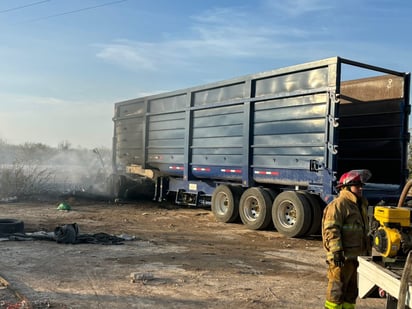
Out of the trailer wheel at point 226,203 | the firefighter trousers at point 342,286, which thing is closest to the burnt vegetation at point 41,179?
the trailer wheel at point 226,203

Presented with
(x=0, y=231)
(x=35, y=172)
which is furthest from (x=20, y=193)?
(x=0, y=231)

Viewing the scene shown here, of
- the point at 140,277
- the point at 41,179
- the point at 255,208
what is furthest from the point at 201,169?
the point at 41,179

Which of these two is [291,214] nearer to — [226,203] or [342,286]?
[226,203]

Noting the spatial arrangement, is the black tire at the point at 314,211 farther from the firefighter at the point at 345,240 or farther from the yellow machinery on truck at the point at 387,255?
the yellow machinery on truck at the point at 387,255

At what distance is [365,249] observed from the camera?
175 inches

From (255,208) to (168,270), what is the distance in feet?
15.6

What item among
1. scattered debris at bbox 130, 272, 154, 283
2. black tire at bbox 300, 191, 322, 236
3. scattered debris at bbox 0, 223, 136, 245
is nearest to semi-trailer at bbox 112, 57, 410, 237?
black tire at bbox 300, 191, 322, 236

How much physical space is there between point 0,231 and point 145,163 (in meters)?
6.99

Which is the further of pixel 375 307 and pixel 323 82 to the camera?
pixel 323 82

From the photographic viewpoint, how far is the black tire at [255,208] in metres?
10.5

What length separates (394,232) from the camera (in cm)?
386

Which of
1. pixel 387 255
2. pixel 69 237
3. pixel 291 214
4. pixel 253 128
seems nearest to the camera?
pixel 387 255

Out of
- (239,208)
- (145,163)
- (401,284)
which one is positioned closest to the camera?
(401,284)

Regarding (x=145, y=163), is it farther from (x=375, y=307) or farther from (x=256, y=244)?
(x=375, y=307)
